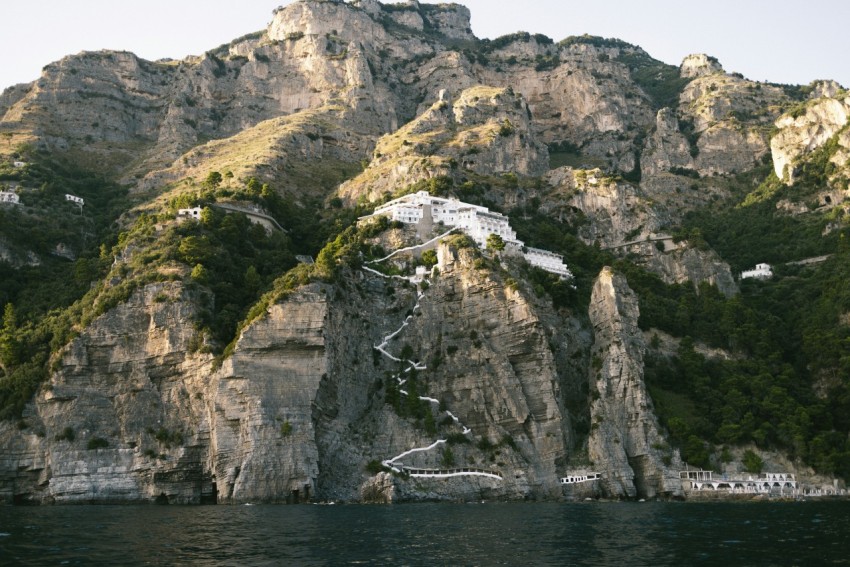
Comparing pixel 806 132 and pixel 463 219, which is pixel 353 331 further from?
pixel 806 132

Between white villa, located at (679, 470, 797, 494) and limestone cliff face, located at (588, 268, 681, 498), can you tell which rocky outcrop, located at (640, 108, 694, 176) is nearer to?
limestone cliff face, located at (588, 268, 681, 498)

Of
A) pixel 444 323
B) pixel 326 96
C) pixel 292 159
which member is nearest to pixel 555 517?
pixel 444 323

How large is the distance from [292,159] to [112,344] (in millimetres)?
68270

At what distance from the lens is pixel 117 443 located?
7650 centimetres

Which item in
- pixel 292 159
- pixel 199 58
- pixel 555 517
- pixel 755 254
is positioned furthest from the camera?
pixel 199 58

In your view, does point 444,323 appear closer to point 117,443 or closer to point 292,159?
point 117,443

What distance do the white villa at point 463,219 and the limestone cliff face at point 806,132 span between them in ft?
185

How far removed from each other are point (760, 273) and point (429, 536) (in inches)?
3532

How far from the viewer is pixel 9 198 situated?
11456 centimetres

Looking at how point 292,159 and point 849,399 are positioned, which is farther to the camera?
point 292,159

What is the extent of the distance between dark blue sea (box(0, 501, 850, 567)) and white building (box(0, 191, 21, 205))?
59801 millimetres

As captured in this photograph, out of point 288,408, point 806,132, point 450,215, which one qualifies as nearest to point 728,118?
point 806,132

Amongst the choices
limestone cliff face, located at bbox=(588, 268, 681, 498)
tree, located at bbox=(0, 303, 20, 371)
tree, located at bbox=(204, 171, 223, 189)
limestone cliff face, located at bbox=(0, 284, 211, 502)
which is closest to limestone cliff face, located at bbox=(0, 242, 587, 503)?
limestone cliff face, located at bbox=(0, 284, 211, 502)

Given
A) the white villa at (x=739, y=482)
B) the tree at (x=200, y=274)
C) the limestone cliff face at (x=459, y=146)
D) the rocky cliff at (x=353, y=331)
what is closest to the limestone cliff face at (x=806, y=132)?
the rocky cliff at (x=353, y=331)
